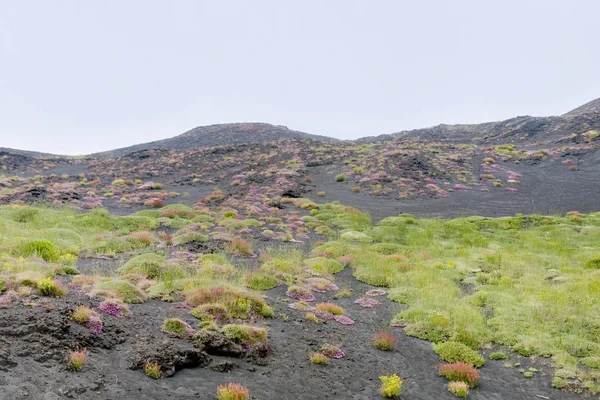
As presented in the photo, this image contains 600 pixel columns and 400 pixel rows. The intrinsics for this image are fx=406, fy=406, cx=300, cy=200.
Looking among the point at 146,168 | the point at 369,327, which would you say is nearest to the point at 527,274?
the point at 369,327

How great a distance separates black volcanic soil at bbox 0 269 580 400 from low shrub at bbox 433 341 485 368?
28 cm

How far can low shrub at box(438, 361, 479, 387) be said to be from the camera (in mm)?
11805

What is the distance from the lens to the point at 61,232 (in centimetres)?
2597

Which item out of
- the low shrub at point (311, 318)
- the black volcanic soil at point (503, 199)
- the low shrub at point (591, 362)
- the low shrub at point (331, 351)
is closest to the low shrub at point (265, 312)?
the low shrub at point (311, 318)

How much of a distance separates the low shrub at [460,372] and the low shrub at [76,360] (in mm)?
9906

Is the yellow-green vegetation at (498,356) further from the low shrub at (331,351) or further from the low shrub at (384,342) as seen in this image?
the low shrub at (331,351)

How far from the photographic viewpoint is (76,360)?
9680 mm

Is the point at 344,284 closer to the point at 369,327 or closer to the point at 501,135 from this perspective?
the point at 369,327

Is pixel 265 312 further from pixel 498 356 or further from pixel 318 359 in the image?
pixel 498 356

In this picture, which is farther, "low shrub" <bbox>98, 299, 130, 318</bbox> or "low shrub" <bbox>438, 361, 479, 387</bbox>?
"low shrub" <bbox>98, 299, 130, 318</bbox>

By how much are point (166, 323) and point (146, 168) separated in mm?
67365

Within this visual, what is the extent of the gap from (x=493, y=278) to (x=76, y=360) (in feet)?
63.3

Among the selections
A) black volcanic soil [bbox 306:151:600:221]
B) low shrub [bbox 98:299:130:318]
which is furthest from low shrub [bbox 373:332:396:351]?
black volcanic soil [bbox 306:151:600:221]

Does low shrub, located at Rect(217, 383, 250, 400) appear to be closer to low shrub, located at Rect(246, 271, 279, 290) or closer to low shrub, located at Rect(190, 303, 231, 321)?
low shrub, located at Rect(190, 303, 231, 321)
